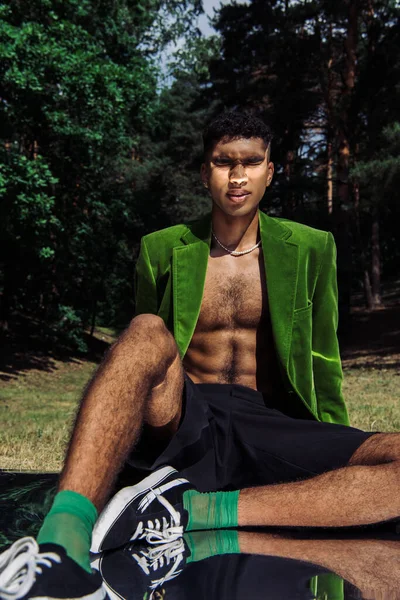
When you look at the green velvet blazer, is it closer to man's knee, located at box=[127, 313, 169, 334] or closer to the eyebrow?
the eyebrow

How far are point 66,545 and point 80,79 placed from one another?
38.9 feet

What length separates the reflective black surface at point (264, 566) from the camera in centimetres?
201

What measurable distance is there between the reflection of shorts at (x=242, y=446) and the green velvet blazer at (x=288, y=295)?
0.22m

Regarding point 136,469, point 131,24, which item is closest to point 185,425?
point 136,469

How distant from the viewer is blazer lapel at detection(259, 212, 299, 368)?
9.79ft

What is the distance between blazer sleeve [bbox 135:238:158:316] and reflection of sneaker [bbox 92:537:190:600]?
3.42 ft

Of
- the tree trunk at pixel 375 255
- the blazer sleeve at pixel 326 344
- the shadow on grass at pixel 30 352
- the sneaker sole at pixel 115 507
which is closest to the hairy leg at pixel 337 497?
the sneaker sole at pixel 115 507

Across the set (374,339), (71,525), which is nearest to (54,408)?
(71,525)

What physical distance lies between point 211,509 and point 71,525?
0.80m

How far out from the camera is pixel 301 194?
2088cm

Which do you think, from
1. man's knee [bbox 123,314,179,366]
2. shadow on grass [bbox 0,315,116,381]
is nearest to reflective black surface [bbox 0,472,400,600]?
man's knee [bbox 123,314,179,366]

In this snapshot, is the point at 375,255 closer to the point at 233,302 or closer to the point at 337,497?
the point at 233,302

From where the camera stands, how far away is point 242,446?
2.83 metres

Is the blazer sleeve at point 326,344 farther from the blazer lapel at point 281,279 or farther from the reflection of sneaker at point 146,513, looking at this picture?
the reflection of sneaker at point 146,513
